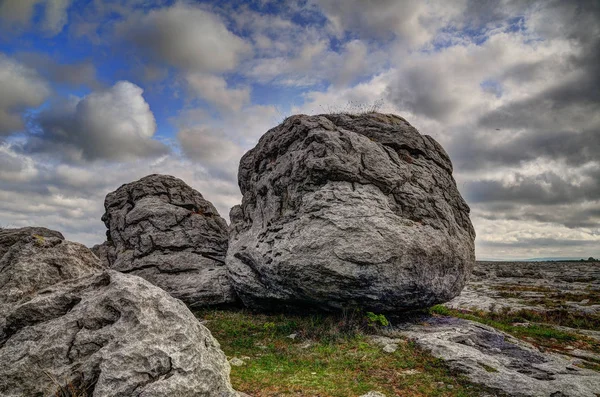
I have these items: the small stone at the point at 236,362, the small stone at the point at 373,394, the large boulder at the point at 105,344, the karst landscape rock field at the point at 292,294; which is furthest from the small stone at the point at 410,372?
the large boulder at the point at 105,344

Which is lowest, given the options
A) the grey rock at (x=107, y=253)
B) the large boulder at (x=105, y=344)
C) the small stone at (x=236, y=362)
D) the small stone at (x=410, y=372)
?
the small stone at (x=410, y=372)

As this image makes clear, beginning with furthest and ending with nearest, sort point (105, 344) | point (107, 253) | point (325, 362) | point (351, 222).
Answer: point (107, 253), point (351, 222), point (325, 362), point (105, 344)

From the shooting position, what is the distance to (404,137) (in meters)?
21.1

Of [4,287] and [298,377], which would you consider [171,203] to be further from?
[298,377]

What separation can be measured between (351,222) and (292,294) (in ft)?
15.4

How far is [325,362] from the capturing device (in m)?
12.8

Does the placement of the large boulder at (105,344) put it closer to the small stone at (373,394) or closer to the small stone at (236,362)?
the small stone at (236,362)

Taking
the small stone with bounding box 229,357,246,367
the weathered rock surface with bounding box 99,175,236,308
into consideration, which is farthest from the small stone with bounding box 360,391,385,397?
the weathered rock surface with bounding box 99,175,236,308

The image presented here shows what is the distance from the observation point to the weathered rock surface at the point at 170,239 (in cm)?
2206

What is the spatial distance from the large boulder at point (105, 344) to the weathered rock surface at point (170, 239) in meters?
11.6

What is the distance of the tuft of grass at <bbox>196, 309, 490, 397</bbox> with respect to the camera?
10742mm

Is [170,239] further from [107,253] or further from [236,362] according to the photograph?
[236,362]

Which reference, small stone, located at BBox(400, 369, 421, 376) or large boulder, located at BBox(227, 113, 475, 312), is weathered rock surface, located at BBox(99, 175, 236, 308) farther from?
small stone, located at BBox(400, 369, 421, 376)

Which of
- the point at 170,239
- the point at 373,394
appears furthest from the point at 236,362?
the point at 170,239
